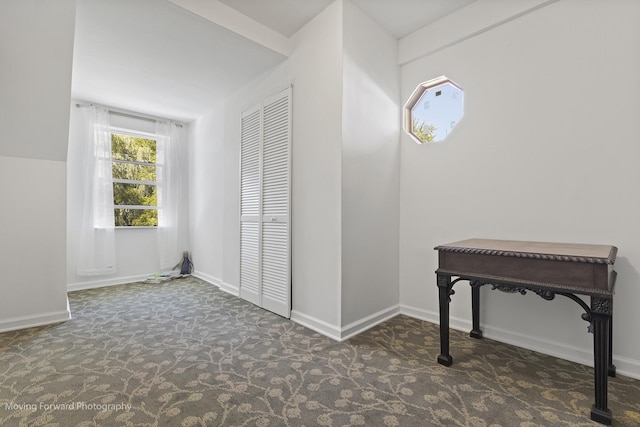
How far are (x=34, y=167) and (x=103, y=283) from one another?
206cm

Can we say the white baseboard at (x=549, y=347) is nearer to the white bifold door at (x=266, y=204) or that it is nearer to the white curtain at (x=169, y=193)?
the white bifold door at (x=266, y=204)

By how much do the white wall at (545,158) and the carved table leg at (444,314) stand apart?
2.20 ft

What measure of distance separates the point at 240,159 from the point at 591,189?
10.9 feet

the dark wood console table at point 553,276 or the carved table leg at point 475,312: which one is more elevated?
the dark wood console table at point 553,276

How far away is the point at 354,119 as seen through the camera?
2498 mm

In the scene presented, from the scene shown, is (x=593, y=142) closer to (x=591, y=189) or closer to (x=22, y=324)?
(x=591, y=189)

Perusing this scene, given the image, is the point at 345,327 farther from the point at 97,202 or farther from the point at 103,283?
the point at 97,202

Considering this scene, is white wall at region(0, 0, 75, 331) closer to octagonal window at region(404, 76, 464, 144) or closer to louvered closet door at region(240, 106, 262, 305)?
louvered closet door at region(240, 106, 262, 305)

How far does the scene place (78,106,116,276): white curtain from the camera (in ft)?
13.3

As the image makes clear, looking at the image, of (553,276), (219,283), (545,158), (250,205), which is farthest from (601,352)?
(219,283)

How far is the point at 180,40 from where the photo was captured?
265 cm

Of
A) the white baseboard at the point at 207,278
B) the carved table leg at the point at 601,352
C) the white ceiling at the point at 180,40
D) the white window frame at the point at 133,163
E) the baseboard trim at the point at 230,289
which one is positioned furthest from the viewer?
the white window frame at the point at 133,163

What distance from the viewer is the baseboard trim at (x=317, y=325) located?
238 centimetres

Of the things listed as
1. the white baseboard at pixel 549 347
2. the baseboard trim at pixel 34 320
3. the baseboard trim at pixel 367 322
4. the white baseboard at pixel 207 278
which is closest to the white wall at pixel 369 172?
the baseboard trim at pixel 367 322
